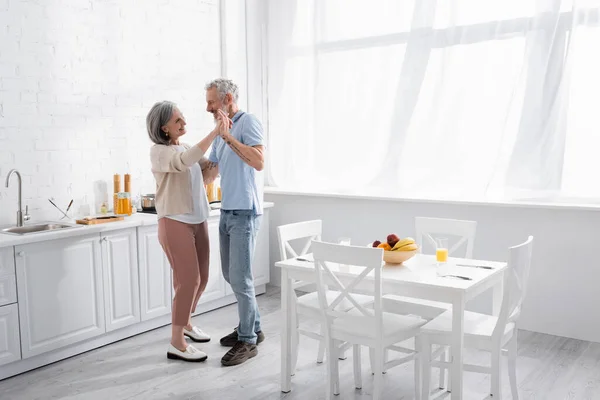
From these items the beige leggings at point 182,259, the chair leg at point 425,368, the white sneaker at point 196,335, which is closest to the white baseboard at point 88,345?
the white sneaker at point 196,335

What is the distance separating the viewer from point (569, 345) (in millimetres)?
3660

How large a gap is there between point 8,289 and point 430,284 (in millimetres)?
2214

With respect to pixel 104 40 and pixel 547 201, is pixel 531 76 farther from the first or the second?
pixel 104 40

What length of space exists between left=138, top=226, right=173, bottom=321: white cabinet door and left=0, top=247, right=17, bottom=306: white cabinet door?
0.83 meters

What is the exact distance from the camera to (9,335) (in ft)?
10.3

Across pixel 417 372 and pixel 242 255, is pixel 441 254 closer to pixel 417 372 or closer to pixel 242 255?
pixel 417 372

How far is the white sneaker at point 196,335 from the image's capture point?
373 cm

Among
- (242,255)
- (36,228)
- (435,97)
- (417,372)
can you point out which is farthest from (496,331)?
(36,228)

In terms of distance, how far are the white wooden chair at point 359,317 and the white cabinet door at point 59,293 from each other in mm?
1554

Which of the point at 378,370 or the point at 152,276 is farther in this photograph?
the point at 152,276

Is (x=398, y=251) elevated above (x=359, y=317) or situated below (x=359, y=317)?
above

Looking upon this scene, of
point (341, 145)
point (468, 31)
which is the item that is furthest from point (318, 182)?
point (468, 31)

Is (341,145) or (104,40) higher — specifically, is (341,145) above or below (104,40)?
below

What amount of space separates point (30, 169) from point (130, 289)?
A: 100cm
